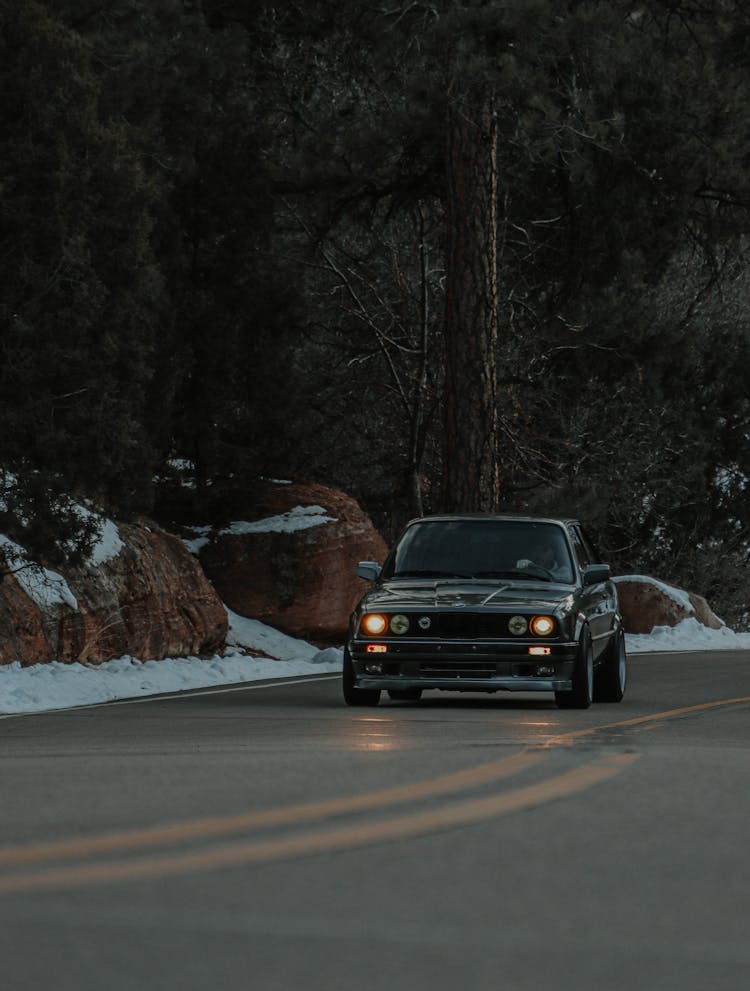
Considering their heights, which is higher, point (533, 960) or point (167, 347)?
point (167, 347)

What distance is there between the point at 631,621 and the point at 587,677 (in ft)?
51.6

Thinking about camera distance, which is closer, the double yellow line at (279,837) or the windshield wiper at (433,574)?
the double yellow line at (279,837)

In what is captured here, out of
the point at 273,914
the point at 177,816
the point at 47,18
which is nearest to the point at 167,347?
the point at 47,18

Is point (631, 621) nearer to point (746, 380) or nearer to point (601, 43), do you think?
point (746, 380)

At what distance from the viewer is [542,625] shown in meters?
17.1

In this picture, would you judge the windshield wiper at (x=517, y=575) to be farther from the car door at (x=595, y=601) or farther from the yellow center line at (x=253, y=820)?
the yellow center line at (x=253, y=820)

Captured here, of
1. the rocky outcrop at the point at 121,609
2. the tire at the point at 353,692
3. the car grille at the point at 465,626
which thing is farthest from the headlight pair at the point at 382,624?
the rocky outcrop at the point at 121,609

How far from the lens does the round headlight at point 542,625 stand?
17109 mm

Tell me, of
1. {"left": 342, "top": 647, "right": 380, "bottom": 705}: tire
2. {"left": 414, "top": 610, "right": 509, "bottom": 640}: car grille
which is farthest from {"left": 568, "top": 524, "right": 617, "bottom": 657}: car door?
{"left": 342, "top": 647, "right": 380, "bottom": 705}: tire

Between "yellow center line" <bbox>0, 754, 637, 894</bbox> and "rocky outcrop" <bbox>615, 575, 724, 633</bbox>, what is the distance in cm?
2146

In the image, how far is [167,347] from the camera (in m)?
27.0

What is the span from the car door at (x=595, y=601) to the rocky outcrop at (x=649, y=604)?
13.3 meters

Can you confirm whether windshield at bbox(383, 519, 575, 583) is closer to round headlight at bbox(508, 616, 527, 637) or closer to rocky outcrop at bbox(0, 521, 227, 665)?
round headlight at bbox(508, 616, 527, 637)

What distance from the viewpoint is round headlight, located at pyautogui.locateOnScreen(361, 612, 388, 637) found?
17.3m
